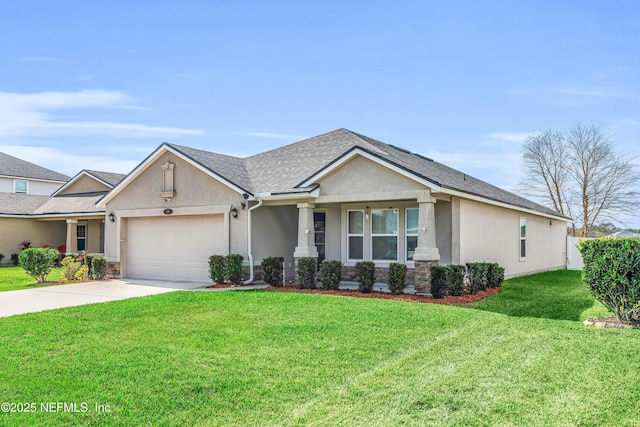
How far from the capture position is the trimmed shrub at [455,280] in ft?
41.2

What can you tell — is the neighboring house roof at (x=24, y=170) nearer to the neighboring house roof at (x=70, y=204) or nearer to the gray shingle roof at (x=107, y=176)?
the neighboring house roof at (x=70, y=204)

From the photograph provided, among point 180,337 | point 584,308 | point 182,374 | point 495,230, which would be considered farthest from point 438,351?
point 495,230

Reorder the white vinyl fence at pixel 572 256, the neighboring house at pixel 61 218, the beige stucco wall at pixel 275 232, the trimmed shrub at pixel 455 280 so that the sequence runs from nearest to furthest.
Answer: the trimmed shrub at pixel 455 280, the beige stucco wall at pixel 275 232, the neighboring house at pixel 61 218, the white vinyl fence at pixel 572 256

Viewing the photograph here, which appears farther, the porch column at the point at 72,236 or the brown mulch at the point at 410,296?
the porch column at the point at 72,236

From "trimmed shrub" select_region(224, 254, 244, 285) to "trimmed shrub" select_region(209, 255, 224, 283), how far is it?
0.20 metres

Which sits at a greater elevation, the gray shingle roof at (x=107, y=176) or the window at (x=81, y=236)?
the gray shingle roof at (x=107, y=176)

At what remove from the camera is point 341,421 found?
15.9ft

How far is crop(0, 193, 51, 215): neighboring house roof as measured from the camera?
86.5 ft

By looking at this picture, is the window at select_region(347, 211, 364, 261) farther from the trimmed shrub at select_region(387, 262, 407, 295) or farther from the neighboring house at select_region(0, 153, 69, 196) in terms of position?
the neighboring house at select_region(0, 153, 69, 196)

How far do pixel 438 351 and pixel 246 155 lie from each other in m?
15.6

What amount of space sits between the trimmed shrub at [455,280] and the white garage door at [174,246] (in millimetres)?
7125

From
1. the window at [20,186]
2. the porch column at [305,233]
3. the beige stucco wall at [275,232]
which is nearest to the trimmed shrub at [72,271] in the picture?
the beige stucco wall at [275,232]

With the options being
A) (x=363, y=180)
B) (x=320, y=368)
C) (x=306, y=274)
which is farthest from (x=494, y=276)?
(x=320, y=368)

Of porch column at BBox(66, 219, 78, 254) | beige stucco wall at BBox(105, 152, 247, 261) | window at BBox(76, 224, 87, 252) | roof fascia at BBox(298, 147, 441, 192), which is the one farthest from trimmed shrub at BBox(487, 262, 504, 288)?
window at BBox(76, 224, 87, 252)
